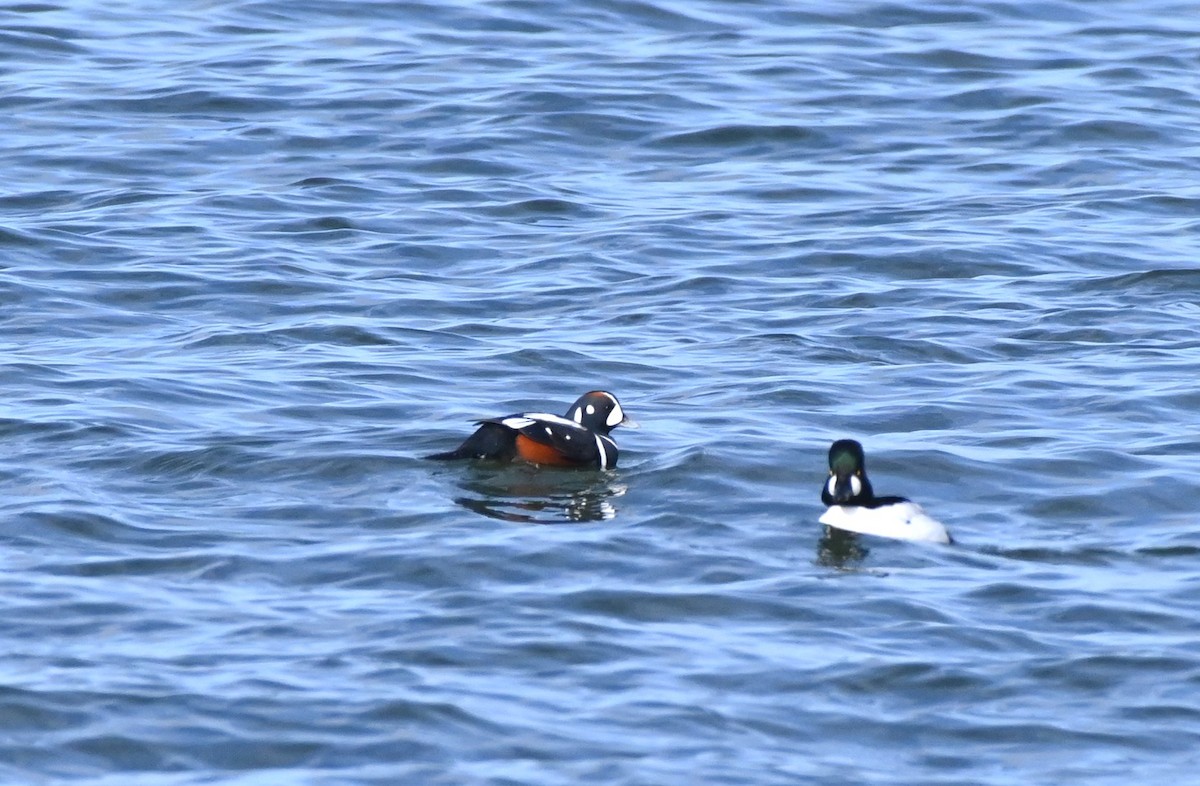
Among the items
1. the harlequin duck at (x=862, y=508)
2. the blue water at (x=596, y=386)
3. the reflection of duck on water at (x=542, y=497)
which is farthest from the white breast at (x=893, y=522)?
the reflection of duck on water at (x=542, y=497)

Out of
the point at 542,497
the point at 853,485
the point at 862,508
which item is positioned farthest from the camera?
the point at 542,497

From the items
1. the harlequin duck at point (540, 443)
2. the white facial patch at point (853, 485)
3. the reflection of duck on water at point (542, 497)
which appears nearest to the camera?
the white facial patch at point (853, 485)

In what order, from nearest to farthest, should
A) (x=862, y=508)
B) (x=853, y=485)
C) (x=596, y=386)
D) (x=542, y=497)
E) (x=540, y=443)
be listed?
(x=862, y=508) → (x=853, y=485) → (x=542, y=497) → (x=540, y=443) → (x=596, y=386)

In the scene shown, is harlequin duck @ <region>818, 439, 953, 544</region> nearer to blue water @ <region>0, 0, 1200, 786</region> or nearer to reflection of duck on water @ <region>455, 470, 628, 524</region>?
blue water @ <region>0, 0, 1200, 786</region>

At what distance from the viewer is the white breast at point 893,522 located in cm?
998

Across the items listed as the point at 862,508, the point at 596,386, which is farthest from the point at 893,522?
the point at 596,386

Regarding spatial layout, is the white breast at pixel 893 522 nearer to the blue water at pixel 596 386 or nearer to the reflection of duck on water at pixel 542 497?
the blue water at pixel 596 386

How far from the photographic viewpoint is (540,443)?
11305 mm

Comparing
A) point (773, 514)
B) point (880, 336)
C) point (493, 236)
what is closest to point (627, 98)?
point (493, 236)

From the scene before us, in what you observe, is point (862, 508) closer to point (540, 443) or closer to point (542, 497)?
point (542, 497)

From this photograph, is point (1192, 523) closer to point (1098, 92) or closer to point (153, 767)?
point (153, 767)

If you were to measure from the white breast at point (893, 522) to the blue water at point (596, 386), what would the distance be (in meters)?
0.10

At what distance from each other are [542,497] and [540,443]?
1.19 feet

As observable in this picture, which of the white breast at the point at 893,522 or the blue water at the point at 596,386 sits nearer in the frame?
the blue water at the point at 596,386
